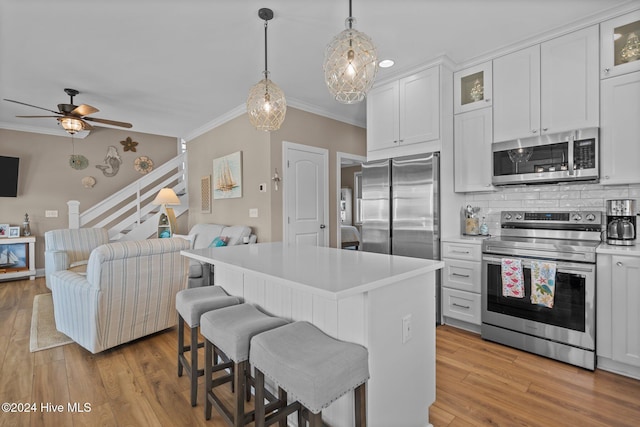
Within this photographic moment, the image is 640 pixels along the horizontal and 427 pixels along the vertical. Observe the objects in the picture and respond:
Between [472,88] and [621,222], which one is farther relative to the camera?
[472,88]

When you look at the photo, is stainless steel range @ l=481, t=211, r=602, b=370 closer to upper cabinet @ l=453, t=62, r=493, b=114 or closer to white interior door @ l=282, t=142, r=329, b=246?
upper cabinet @ l=453, t=62, r=493, b=114

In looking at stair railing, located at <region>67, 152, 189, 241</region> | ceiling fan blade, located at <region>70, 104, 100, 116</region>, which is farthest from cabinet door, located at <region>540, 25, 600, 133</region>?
stair railing, located at <region>67, 152, 189, 241</region>

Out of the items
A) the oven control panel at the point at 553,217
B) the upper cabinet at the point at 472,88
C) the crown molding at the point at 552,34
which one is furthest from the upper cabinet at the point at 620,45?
the oven control panel at the point at 553,217

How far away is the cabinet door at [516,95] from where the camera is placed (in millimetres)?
2828

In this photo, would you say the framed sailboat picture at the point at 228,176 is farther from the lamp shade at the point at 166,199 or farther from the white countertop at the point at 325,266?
the white countertop at the point at 325,266

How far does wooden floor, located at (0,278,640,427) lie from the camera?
5.98 feet

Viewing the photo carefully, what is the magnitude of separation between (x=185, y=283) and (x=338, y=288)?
7.57 ft

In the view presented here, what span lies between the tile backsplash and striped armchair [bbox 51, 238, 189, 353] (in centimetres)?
308

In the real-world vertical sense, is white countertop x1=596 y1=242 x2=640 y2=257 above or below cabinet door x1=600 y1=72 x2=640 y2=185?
below

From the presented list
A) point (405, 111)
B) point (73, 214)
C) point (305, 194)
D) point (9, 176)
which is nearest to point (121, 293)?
point (305, 194)

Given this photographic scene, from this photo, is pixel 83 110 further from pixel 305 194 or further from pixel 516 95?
pixel 516 95

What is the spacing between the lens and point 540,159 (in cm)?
279

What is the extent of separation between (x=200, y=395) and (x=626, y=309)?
117 inches

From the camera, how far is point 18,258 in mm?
5410
